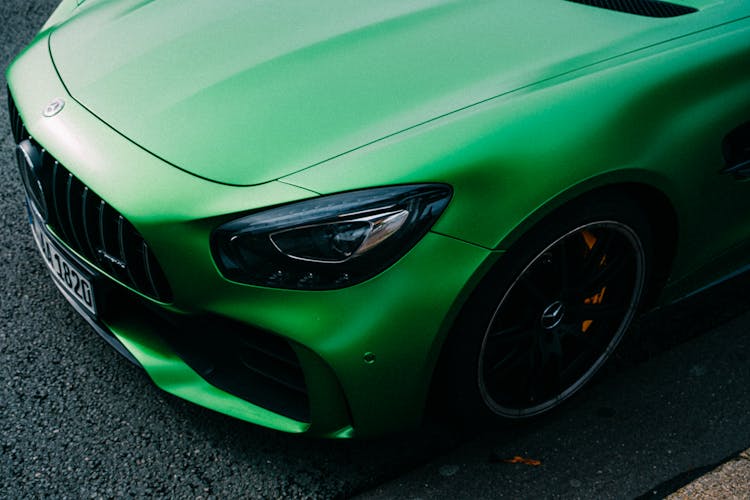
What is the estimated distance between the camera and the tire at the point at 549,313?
209 cm

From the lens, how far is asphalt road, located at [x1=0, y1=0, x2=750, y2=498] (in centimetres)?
230

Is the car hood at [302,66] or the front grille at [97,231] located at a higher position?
the car hood at [302,66]

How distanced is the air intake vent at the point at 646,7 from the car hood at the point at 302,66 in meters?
0.05

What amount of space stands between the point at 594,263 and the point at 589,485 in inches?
23.4

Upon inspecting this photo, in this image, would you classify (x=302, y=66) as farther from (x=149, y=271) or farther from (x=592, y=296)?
(x=592, y=296)

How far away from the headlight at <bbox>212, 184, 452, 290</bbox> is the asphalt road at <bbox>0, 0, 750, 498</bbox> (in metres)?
0.67

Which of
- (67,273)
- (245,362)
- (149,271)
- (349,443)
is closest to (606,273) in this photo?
(349,443)

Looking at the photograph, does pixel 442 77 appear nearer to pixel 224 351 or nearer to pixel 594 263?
pixel 594 263

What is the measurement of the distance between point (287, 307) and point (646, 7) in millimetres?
1378

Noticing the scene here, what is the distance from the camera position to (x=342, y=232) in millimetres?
1943

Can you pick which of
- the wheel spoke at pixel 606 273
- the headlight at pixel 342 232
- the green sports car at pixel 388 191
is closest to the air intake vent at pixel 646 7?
the green sports car at pixel 388 191

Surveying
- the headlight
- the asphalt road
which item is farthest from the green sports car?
the asphalt road

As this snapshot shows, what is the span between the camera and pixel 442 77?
7.29ft

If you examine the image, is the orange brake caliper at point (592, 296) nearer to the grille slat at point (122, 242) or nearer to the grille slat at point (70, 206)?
the grille slat at point (122, 242)
